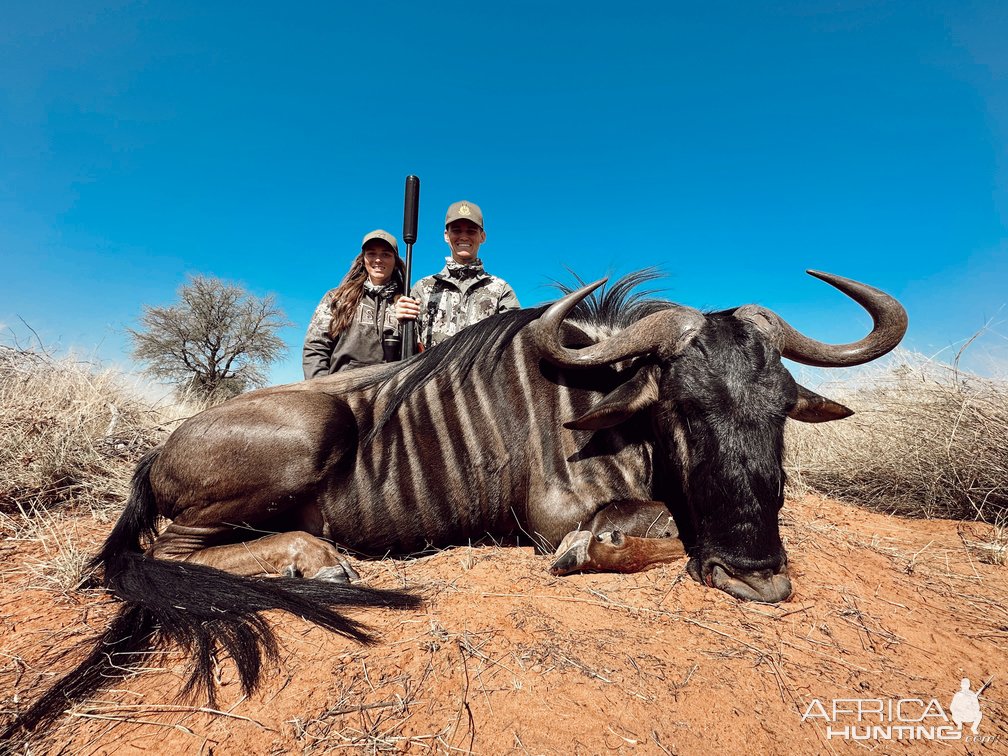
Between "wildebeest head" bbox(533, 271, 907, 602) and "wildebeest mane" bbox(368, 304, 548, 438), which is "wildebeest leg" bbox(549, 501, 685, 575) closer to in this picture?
"wildebeest head" bbox(533, 271, 907, 602)

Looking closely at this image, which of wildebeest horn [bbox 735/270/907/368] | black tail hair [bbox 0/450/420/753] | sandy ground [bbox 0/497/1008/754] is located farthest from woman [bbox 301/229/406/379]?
wildebeest horn [bbox 735/270/907/368]

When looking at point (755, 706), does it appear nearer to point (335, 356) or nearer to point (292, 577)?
point (292, 577)

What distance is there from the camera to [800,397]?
8.30 ft

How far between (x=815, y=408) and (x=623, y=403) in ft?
3.53

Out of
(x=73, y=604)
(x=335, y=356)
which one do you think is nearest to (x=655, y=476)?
(x=73, y=604)

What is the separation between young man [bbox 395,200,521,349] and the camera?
17.9 feet

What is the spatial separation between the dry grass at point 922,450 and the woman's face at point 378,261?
475 cm

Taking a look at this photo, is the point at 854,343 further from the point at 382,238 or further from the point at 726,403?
the point at 382,238

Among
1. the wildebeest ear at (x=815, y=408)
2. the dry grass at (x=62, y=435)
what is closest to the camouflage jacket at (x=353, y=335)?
the dry grass at (x=62, y=435)

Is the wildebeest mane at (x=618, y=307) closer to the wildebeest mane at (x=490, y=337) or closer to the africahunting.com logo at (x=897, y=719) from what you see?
the wildebeest mane at (x=490, y=337)

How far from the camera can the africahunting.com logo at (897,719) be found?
1.35 meters

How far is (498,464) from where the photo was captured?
9.30 ft

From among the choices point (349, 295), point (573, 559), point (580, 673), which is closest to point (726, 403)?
point (573, 559)

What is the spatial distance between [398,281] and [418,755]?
497cm
